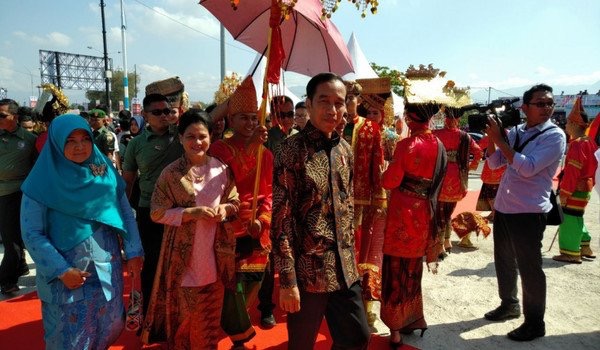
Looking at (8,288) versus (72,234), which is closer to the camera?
(72,234)

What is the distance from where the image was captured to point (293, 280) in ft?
6.30

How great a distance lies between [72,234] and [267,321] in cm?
195

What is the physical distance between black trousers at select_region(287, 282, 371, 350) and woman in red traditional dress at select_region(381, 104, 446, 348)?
95cm

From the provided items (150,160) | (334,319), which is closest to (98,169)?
(150,160)

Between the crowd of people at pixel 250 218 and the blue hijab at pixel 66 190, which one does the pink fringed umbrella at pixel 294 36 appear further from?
the blue hijab at pixel 66 190

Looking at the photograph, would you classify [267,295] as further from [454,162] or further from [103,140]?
[454,162]

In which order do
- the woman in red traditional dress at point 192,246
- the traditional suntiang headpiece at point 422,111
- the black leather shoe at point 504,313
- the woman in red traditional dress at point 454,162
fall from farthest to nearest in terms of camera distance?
the woman in red traditional dress at point 454,162 < the black leather shoe at point 504,313 < the traditional suntiang headpiece at point 422,111 < the woman in red traditional dress at point 192,246

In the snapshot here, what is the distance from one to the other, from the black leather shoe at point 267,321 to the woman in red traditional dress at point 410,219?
3.31 ft

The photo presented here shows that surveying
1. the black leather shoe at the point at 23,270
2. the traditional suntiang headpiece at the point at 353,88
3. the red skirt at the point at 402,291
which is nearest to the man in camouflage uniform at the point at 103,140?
the black leather shoe at the point at 23,270

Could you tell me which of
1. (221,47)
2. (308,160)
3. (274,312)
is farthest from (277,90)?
(221,47)

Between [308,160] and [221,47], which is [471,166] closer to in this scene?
[308,160]

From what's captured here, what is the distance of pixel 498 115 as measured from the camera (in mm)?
3283

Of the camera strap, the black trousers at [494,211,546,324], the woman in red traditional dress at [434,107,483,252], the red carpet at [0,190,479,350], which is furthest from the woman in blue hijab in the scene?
the woman in red traditional dress at [434,107,483,252]

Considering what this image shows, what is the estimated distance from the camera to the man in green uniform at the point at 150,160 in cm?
305
